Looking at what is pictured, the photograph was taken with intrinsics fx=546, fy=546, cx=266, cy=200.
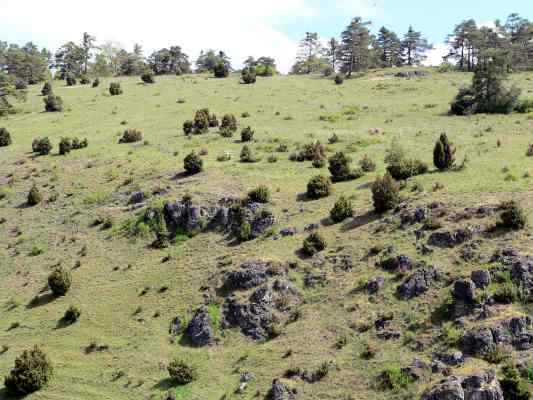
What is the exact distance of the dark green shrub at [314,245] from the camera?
37616mm

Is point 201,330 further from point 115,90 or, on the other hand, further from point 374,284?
point 115,90

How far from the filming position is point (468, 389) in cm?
2453

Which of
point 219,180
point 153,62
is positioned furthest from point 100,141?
point 153,62

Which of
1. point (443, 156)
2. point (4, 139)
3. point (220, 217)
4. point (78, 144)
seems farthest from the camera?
point (4, 139)

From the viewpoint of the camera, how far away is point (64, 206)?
172ft

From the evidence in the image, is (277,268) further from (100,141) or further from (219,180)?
(100,141)

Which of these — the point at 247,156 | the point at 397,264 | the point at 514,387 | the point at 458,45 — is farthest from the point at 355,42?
the point at 514,387

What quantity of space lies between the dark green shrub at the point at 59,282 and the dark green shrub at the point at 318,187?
65.9 feet

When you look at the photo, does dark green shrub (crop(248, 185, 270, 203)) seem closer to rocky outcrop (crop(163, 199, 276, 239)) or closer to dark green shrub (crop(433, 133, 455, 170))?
rocky outcrop (crop(163, 199, 276, 239))

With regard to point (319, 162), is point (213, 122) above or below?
above

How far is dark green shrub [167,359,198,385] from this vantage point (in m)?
30.3

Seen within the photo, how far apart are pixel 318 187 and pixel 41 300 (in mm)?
23097

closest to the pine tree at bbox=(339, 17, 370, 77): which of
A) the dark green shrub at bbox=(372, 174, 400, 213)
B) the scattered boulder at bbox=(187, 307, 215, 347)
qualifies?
the dark green shrub at bbox=(372, 174, 400, 213)

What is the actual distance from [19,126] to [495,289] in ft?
238
